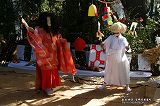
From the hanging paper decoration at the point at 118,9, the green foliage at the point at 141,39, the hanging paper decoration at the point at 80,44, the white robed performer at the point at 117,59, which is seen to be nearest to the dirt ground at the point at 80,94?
the white robed performer at the point at 117,59

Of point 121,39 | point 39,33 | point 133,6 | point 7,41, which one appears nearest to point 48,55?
point 39,33

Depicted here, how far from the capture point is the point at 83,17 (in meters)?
10.1

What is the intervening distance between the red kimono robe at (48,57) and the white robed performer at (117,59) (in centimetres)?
80

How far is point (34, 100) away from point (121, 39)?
211cm

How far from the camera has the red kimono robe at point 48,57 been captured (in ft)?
21.8

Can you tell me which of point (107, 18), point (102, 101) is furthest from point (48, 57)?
point (107, 18)

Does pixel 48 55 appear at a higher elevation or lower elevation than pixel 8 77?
higher

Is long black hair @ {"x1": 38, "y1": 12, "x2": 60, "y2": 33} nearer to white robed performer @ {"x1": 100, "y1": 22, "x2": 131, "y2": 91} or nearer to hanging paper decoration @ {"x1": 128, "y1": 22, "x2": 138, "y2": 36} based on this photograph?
white robed performer @ {"x1": 100, "y1": 22, "x2": 131, "y2": 91}

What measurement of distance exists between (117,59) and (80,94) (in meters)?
1.04

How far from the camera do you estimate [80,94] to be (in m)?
6.86

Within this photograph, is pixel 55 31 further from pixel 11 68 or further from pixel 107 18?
pixel 11 68

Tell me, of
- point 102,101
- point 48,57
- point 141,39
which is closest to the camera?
point 102,101

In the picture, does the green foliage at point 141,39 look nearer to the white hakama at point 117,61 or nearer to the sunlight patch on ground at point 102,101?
the white hakama at point 117,61

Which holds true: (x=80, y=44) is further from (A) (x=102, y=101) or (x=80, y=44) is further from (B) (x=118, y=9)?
(A) (x=102, y=101)
